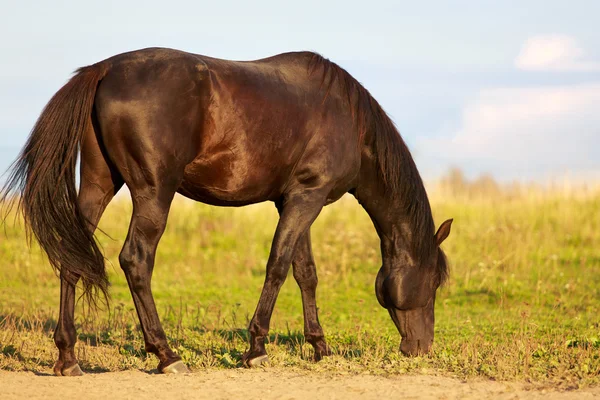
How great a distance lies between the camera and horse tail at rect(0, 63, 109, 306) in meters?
5.37

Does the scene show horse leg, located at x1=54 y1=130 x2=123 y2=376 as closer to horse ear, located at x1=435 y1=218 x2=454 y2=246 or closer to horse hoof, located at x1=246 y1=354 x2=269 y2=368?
horse hoof, located at x1=246 y1=354 x2=269 y2=368

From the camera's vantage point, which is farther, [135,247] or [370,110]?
[370,110]

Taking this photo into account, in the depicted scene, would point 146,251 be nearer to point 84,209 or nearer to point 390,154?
point 84,209

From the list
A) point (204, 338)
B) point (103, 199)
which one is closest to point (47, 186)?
point (103, 199)

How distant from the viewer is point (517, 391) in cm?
474

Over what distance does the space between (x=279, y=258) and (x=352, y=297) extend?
4551mm

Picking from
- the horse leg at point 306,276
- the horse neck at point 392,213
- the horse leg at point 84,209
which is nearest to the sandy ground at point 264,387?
the horse leg at point 84,209

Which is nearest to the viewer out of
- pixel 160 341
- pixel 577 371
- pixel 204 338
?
pixel 577 371

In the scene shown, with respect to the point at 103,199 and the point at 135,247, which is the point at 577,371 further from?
the point at 103,199

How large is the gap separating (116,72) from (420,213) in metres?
2.70

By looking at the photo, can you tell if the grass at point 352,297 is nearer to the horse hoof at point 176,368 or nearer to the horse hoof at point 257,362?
the horse hoof at point 257,362

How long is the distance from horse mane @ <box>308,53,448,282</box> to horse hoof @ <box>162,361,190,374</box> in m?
2.19

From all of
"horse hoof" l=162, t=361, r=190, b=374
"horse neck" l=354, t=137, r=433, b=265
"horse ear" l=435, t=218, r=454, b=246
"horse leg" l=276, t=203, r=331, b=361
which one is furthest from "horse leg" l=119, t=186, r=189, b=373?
"horse ear" l=435, t=218, r=454, b=246

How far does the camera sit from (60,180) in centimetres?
541
